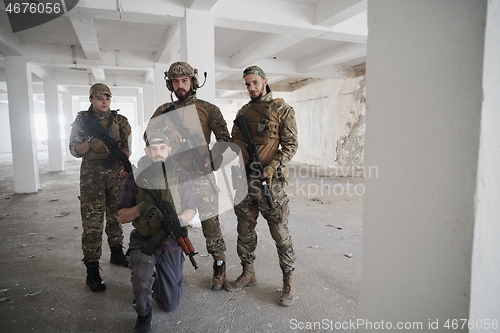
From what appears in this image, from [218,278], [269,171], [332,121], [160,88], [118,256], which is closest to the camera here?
[269,171]

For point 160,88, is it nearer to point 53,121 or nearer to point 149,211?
point 149,211

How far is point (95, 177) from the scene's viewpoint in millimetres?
2574

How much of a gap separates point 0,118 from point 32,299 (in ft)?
61.7

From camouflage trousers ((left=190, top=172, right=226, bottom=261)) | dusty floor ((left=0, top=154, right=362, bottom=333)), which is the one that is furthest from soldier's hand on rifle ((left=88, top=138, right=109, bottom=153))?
dusty floor ((left=0, top=154, right=362, bottom=333))

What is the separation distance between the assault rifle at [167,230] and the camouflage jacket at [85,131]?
103cm

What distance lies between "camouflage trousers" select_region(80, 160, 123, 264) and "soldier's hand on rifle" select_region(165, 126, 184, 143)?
23.4 inches

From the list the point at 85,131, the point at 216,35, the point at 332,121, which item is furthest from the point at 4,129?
the point at 85,131

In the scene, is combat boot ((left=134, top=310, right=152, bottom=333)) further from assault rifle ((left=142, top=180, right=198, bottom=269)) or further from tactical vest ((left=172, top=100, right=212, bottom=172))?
tactical vest ((left=172, top=100, right=212, bottom=172))

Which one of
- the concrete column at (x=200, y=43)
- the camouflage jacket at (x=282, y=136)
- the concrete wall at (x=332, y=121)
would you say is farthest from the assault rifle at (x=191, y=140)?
the concrete wall at (x=332, y=121)

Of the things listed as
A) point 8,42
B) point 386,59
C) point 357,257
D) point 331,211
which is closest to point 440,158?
point 386,59

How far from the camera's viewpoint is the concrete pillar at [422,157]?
784 millimetres

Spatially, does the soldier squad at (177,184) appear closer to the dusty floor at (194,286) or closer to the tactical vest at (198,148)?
the tactical vest at (198,148)

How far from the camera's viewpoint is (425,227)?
0.89 metres

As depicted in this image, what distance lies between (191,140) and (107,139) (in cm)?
75
